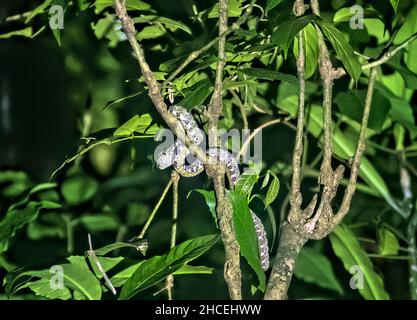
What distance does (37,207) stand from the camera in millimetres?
879

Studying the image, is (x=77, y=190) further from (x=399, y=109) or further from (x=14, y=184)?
(x=399, y=109)

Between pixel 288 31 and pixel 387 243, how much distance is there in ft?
1.62

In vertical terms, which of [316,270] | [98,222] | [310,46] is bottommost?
[316,270]

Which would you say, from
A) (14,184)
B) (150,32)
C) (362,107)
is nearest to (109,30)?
(150,32)

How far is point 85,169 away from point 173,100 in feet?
1.78

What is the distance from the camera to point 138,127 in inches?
26.0

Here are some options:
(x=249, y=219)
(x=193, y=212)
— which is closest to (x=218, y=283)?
(x=193, y=212)

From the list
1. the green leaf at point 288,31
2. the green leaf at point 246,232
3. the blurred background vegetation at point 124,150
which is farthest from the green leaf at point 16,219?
the green leaf at point 288,31

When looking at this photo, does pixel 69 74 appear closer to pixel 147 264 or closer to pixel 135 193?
pixel 135 193

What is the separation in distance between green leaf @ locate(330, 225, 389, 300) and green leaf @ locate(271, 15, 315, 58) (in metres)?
0.40

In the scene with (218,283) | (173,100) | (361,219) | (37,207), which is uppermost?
(173,100)

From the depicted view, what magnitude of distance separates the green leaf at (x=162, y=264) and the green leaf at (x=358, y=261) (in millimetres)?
304

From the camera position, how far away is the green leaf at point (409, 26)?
0.77 meters

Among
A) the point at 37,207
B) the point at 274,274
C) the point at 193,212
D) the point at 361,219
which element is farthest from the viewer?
the point at 193,212
